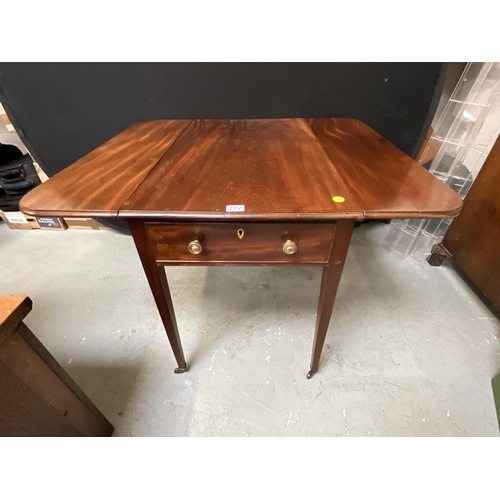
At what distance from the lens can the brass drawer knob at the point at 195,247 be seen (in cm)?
64

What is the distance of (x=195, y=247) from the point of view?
2.12 feet

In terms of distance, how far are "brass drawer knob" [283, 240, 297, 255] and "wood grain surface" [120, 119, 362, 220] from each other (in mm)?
83

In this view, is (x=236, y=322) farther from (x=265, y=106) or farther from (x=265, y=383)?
(x=265, y=106)

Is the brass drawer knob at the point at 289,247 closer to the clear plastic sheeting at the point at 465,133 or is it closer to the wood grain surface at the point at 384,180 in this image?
the wood grain surface at the point at 384,180

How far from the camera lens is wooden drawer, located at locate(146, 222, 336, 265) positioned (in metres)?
0.63

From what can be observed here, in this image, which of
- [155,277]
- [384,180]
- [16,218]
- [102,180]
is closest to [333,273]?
[384,180]

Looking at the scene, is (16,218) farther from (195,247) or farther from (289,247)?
(289,247)

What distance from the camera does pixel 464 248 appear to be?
1.29m

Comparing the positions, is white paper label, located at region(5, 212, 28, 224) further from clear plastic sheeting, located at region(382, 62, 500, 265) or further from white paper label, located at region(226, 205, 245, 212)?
clear plastic sheeting, located at region(382, 62, 500, 265)

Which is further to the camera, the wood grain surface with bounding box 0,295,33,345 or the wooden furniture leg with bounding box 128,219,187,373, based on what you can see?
the wooden furniture leg with bounding box 128,219,187,373

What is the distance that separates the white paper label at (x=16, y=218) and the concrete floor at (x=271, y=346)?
31 centimetres

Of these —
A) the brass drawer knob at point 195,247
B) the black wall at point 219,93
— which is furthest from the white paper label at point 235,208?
the black wall at point 219,93

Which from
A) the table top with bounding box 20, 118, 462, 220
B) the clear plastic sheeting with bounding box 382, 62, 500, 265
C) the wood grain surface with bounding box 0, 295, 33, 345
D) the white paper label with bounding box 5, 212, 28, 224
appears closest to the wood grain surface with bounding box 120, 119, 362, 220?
the table top with bounding box 20, 118, 462, 220

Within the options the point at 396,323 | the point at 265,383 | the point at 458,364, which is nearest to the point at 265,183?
the point at 265,383
